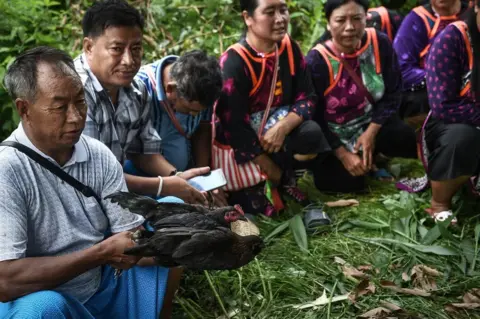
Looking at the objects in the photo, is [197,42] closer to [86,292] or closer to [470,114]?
[470,114]

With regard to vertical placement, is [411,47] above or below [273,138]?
above

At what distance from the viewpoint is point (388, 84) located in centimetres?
499

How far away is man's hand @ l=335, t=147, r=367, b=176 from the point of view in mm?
4895

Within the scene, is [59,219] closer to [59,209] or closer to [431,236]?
[59,209]

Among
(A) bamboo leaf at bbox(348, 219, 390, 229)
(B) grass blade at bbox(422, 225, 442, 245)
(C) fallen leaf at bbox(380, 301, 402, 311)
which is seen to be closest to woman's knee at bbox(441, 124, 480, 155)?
(B) grass blade at bbox(422, 225, 442, 245)

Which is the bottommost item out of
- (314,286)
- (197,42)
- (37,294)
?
(314,286)

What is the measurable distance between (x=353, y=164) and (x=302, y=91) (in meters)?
0.67

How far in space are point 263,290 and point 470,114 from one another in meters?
1.86

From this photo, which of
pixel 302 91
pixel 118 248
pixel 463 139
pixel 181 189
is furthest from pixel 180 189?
pixel 463 139

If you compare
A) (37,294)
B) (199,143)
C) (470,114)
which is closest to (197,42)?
(199,143)

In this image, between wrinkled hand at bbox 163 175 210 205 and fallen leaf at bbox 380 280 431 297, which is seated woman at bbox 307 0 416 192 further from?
wrinkled hand at bbox 163 175 210 205

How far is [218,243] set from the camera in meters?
2.62

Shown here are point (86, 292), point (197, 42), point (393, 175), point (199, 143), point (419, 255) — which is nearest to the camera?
point (86, 292)

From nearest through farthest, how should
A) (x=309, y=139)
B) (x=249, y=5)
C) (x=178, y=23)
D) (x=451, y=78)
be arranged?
(x=451, y=78) → (x=249, y=5) → (x=309, y=139) → (x=178, y=23)
